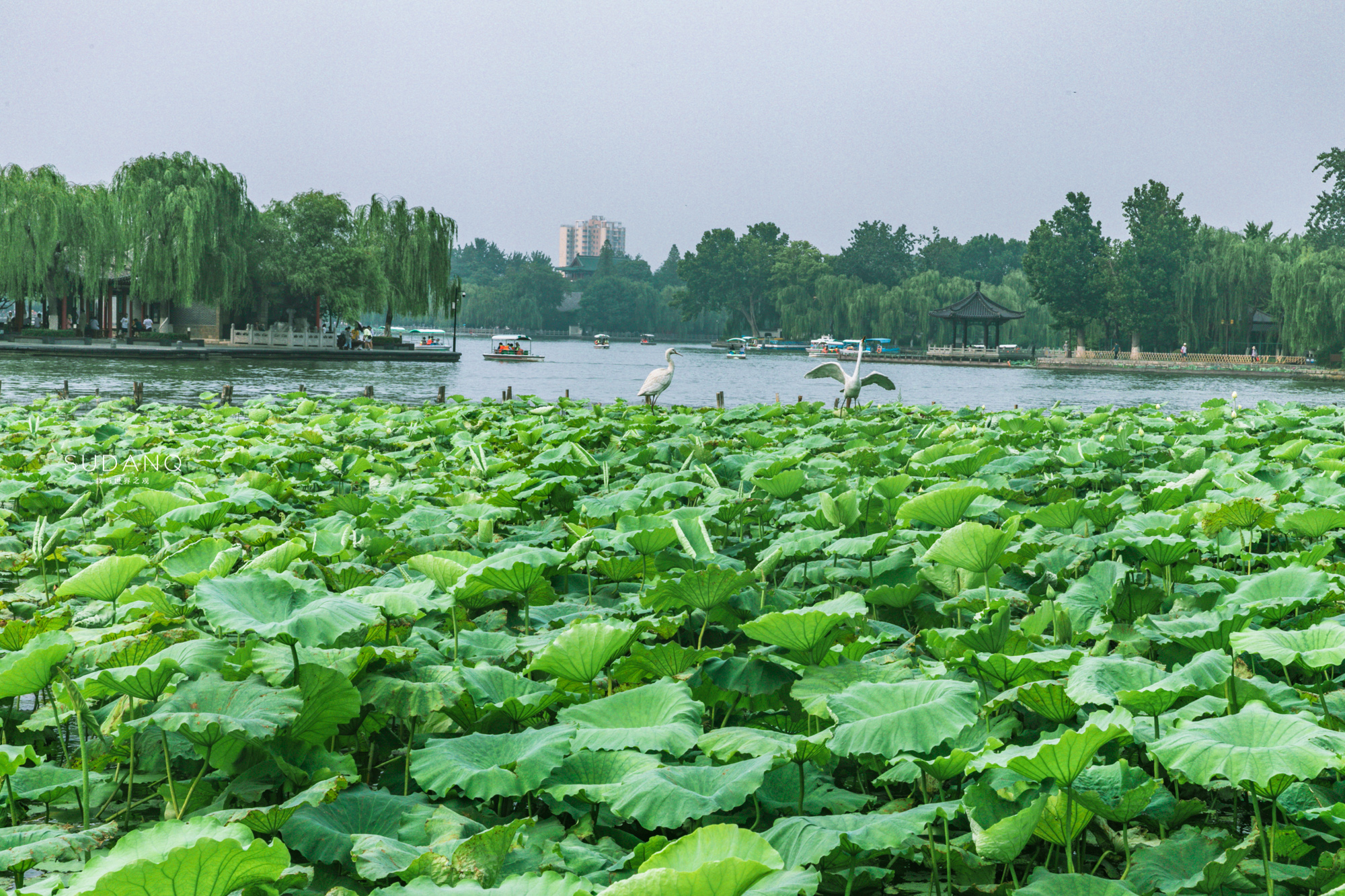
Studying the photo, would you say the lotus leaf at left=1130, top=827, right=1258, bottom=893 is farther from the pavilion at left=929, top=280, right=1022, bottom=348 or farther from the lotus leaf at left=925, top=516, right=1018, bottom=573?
the pavilion at left=929, top=280, right=1022, bottom=348

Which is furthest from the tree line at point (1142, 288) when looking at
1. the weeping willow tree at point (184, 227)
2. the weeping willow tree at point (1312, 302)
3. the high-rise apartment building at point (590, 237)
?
the high-rise apartment building at point (590, 237)

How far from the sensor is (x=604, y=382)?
2853 centimetres

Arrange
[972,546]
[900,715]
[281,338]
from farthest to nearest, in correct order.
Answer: [281,338]
[972,546]
[900,715]

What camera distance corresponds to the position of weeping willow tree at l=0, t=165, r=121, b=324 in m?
23.2

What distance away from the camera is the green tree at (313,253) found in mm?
28375

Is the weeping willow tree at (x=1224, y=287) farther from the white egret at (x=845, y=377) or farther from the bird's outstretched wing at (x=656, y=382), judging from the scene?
the bird's outstretched wing at (x=656, y=382)

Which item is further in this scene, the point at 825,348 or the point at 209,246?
the point at 825,348

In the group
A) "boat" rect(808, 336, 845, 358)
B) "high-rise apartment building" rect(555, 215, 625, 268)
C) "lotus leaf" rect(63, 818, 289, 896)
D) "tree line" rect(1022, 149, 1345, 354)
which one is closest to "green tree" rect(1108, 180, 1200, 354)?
"tree line" rect(1022, 149, 1345, 354)

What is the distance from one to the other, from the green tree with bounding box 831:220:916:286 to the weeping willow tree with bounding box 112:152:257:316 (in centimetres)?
5099

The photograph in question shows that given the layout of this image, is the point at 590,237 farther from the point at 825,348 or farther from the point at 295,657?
the point at 295,657

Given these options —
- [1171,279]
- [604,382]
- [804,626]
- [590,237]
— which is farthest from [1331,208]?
[590,237]

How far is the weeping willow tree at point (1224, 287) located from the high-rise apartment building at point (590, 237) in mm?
144002

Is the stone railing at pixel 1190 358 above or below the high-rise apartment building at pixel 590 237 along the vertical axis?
below

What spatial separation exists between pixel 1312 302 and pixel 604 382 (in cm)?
2129
